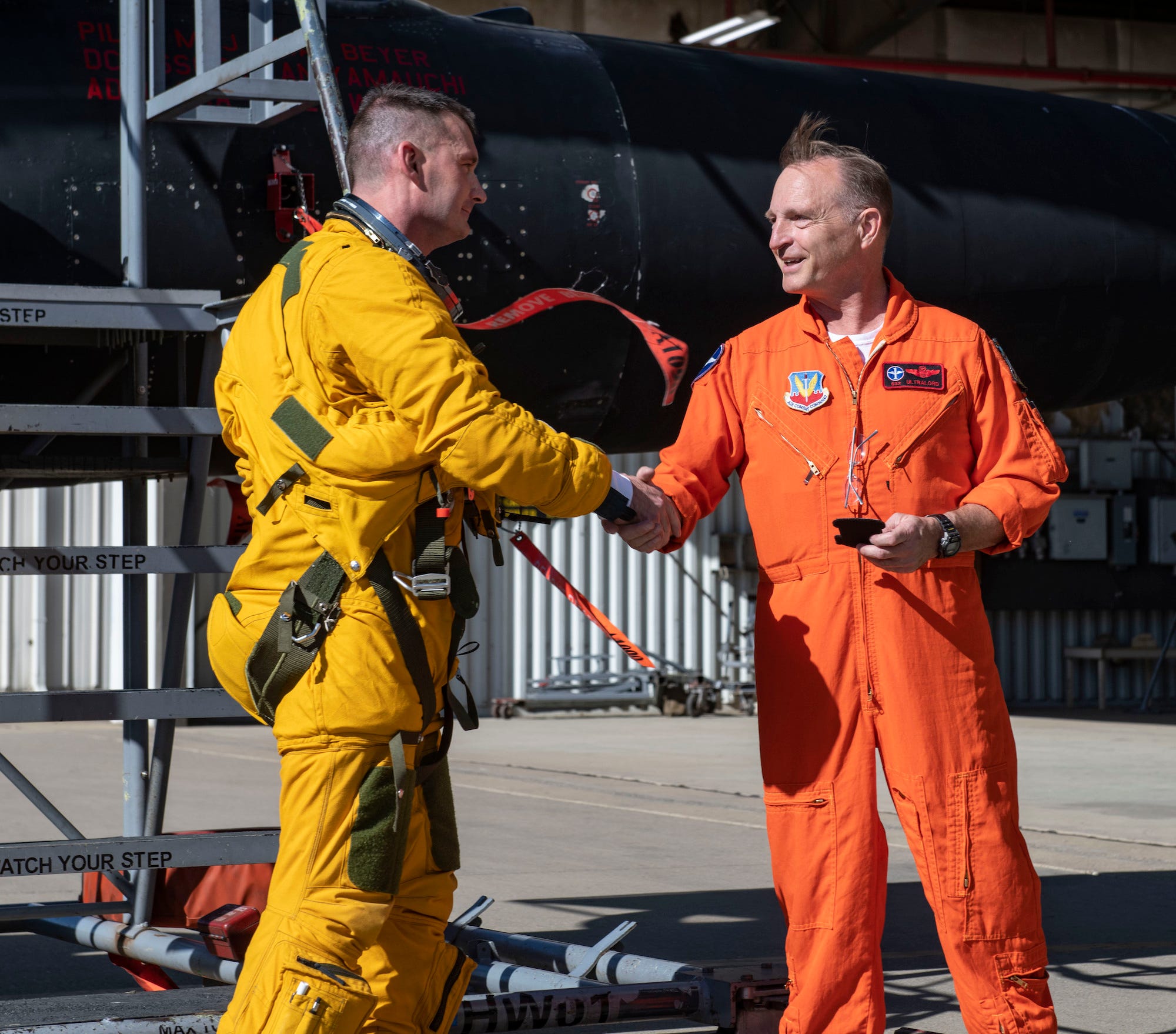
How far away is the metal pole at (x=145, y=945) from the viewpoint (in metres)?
3.83

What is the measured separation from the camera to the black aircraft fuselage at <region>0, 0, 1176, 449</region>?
415 cm

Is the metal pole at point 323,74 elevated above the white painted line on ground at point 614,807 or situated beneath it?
elevated above

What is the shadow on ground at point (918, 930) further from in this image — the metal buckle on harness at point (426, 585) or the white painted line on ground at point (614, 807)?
the metal buckle on harness at point (426, 585)

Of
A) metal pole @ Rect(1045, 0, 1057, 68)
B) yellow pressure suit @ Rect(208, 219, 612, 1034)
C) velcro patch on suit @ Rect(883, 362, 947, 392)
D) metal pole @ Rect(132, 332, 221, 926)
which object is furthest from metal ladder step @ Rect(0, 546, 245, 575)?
metal pole @ Rect(1045, 0, 1057, 68)

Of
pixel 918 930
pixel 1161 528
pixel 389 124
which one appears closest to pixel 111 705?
pixel 389 124

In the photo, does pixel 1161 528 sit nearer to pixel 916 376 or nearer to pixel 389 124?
pixel 916 376

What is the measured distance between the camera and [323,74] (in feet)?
11.9

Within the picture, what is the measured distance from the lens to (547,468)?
8.57 ft

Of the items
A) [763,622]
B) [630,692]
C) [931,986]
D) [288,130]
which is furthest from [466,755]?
[763,622]

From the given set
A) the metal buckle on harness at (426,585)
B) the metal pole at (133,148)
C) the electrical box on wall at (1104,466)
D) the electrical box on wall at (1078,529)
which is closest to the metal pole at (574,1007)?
the metal buckle on harness at (426,585)

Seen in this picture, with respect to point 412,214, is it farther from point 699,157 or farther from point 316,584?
point 699,157

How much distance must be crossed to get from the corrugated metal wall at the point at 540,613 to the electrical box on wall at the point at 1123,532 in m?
0.87

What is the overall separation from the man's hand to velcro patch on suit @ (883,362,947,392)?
13.5 inches

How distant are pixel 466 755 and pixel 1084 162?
9403 mm
